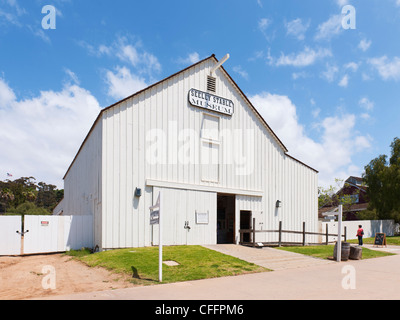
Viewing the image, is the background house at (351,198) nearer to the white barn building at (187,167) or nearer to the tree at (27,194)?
the white barn building at (187,167)

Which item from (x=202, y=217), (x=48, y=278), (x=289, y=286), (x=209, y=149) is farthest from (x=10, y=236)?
(x=289, y=286)

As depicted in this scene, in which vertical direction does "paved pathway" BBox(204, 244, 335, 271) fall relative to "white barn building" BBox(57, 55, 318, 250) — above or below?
below

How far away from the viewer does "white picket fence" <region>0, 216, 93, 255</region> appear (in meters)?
14.6

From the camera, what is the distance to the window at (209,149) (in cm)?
1802

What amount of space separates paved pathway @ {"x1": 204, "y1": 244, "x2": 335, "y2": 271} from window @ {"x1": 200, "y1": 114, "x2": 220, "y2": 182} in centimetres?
406

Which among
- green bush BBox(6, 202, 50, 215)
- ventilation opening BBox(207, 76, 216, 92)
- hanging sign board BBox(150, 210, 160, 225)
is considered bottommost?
green bush BBox(6, 202, 50, 215)

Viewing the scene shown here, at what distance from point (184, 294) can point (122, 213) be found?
25.0ft

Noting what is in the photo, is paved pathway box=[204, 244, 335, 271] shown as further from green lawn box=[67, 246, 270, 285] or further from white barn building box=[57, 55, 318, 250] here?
white barn building box=[57, 55, 318, 250]

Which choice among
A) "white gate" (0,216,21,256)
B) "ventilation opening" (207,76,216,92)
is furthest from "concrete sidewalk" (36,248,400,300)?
"ventilation opening" (207,76,216,92)

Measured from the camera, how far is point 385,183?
3609 centimetres

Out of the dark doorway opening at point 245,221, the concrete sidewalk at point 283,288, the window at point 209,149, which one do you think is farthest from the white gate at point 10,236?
the dark doorway opening at point 245,221

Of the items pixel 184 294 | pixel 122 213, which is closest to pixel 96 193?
pixel 122 213
